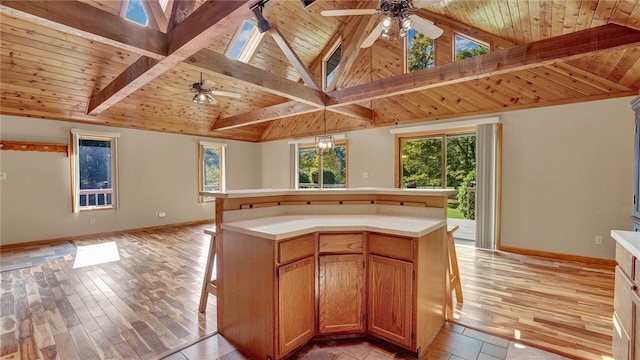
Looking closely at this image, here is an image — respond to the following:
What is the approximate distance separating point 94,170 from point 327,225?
6111mm

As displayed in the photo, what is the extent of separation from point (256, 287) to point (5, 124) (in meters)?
6.02

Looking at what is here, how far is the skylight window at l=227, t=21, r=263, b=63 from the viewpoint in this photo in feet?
17.9

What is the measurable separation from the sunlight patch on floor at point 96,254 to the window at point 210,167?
2610 mm

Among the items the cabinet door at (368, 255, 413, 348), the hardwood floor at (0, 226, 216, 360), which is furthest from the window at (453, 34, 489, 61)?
the hardwood floor at (0, 226, 216, 360)

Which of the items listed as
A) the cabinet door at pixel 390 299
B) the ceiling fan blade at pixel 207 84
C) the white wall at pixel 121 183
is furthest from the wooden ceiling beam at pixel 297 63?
the white wall at pixel 121 183

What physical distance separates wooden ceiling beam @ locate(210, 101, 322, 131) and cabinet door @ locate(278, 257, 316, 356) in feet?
11.2

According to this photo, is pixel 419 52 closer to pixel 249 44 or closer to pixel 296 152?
pixel 249 44

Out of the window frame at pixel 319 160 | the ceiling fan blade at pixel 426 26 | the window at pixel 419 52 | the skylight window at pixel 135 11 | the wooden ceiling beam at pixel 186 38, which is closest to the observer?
the wooden ceiling beam at pixel 186 38

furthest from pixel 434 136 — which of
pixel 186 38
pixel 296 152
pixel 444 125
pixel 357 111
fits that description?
pixel 186 38

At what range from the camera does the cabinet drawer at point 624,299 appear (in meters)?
1.46

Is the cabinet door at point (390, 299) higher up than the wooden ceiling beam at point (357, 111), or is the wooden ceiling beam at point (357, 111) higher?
the wooden ceiling beam at point (357, 111)

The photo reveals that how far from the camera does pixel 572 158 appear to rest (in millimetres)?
4102

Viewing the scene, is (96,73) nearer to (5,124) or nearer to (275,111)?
(5,124)

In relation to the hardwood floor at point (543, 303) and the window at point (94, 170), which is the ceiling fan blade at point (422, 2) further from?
the window at point (94, 170)
